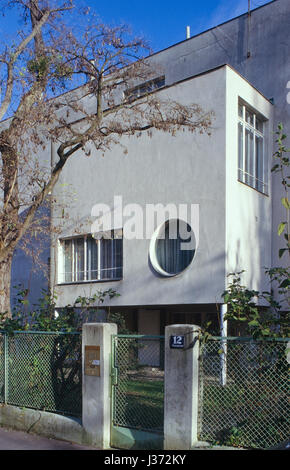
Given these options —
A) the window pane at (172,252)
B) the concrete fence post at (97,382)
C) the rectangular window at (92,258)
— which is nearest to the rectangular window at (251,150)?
the window pane at (172,252)

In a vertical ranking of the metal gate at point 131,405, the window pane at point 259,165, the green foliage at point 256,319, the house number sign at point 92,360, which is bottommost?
the metal gate at point 131,405

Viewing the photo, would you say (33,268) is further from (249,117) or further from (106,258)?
(249,117)

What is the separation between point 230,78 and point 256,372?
27.4 ft

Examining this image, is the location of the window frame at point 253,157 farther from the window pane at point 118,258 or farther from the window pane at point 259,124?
the window pane at point 118,258

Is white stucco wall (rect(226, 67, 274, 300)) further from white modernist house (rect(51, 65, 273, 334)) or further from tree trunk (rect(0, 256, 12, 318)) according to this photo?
tree trunk (rect(0, 256, 12, 318))

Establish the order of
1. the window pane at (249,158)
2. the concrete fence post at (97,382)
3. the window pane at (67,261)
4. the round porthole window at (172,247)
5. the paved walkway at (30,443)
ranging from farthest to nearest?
1. the window pane at (67,261)
2. the window pane at (249,158)
3. the round porthole window at (172,247)
4. the paved walkway at (30,443)
5. the concrete fence post at (97,382)

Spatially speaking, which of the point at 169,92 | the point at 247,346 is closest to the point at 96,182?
the point at 169,92

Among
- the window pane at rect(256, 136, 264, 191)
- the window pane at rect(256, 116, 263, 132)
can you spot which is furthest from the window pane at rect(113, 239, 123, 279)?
the window pane at rect(256, 116, 263, 132)

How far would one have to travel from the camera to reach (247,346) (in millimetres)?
6168

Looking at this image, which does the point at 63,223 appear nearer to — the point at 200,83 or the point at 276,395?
the point at 200,83

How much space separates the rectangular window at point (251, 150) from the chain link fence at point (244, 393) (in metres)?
7.22

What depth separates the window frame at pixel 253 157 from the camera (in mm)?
13031

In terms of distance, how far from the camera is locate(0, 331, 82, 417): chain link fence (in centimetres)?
806

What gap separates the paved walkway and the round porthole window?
234 inches
